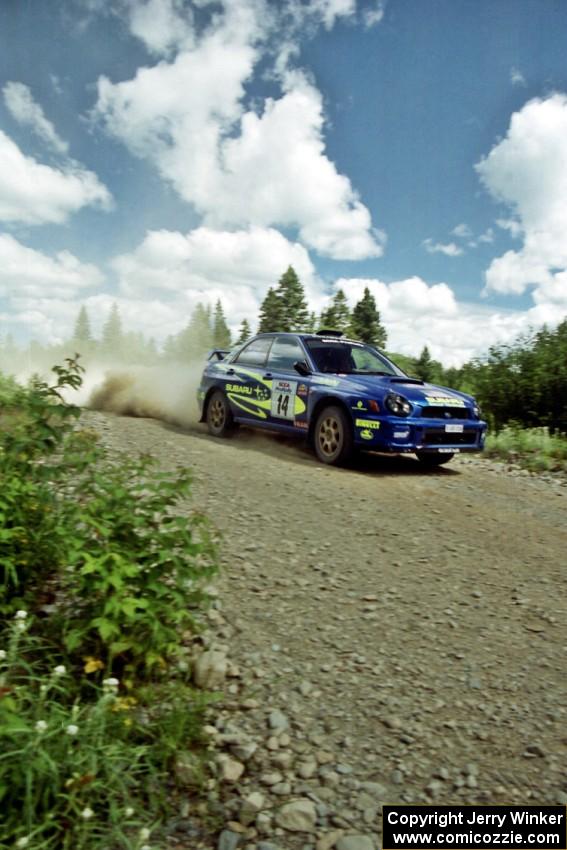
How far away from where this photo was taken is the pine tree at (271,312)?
43162mm

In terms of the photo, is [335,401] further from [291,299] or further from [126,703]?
[291,299]

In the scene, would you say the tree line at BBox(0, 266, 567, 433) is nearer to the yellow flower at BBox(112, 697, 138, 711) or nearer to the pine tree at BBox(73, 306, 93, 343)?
the yellow flower at BBox(112, 697, 138, 711)

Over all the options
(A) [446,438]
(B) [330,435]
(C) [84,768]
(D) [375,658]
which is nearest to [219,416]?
(B) [330,435]

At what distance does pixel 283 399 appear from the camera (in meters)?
8.66

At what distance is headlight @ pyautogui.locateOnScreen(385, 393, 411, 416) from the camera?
7406mm

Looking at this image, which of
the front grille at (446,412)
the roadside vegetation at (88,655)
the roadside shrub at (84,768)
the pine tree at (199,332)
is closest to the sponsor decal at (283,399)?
the front grille at (446,412)

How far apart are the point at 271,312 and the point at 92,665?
4140 centimetres

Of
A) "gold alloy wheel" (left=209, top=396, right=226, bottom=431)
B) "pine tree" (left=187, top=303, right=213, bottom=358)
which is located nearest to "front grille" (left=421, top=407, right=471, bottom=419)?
"gold alloy wheel" (left=209, top=396, right=226, bottom=431)

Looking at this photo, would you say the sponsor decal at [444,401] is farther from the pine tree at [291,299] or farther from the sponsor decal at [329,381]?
the pine tree at [291,299]

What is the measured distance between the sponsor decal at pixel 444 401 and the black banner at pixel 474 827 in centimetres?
543

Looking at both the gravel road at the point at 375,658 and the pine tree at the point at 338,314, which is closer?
the gravel road at the point at 375,658

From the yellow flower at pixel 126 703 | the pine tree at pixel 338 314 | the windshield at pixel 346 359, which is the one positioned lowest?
the yellow flower at pixel 126 703

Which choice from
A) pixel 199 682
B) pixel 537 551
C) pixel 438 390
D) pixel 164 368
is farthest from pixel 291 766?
pixel 164 368

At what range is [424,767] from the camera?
9.17 feet
